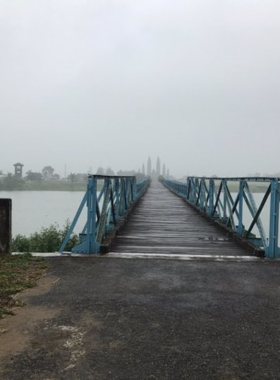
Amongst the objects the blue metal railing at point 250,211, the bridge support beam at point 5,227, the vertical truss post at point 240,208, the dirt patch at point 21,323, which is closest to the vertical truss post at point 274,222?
the blue metal railing at point 250,211

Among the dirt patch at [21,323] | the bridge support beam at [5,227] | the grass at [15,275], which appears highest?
the bridge support beam at [5,227]

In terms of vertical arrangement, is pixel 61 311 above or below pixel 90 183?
below

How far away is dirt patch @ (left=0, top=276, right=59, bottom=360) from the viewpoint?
317 cm

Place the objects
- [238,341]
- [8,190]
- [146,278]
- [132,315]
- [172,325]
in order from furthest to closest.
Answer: [8,190] → [146,278] → [132,315] → [172,325] → [238,341]

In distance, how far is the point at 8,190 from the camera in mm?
63500

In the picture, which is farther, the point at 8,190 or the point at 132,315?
the point at 8,190

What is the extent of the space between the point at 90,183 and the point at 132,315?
316cm

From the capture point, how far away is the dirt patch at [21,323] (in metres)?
3.17

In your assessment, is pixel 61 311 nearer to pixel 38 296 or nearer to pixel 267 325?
pixel 38 296

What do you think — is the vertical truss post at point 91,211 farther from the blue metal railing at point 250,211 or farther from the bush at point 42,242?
the bush at point 42,242

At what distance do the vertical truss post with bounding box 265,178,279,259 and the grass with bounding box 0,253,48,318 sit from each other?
3.88 m

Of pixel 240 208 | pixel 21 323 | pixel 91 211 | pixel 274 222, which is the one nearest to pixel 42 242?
pixel 91 211

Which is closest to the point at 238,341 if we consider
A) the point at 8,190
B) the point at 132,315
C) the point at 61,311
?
the point at 132,315

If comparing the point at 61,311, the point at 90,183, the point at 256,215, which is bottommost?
the point at 61,311
